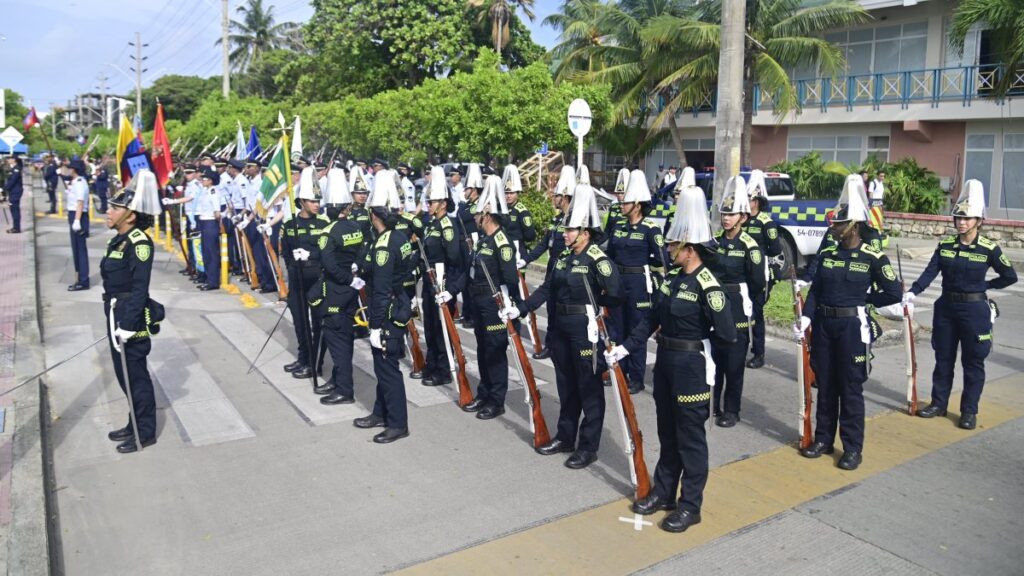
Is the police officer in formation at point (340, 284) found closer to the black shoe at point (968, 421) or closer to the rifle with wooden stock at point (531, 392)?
the rifle with wooden stock at point (531, 392)

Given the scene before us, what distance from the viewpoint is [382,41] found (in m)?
37.6

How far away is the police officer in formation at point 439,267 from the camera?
334 inches

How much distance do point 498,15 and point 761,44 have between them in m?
14.4

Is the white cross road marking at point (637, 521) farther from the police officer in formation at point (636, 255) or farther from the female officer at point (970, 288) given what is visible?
the female officer at point (970, 288)

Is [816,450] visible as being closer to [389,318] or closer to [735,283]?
[735,283]

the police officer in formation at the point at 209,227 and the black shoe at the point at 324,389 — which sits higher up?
the police officer in formation at the point at 209,227

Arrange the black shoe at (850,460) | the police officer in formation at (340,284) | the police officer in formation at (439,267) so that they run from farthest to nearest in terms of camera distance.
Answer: the police officer in formation at (439,267), the police officer in formation at (340,284), the black shoe at (850,460)

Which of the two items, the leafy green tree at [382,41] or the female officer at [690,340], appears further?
the leafy green tree at [382,41]

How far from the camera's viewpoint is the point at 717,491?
6.20 meters

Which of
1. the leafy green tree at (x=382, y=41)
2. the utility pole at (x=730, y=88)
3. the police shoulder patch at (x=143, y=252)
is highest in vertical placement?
the leafy green tree at (x=382, y=41)

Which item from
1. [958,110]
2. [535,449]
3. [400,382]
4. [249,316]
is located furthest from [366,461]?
[958,110]

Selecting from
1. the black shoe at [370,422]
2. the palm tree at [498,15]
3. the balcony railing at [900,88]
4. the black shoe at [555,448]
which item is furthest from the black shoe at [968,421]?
the palm tree at [498,15]

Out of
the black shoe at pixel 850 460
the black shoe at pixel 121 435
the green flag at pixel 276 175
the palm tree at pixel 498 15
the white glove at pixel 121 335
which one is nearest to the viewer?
the black shoe at pixel 850 460

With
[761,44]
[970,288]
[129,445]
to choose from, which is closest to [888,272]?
[970,288]
